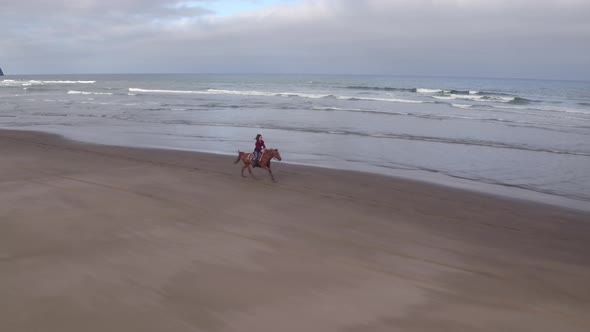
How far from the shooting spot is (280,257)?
6.07m

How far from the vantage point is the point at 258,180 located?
1090cm

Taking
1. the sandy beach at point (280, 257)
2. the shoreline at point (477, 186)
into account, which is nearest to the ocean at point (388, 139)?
the shoreline at point (477, 186)

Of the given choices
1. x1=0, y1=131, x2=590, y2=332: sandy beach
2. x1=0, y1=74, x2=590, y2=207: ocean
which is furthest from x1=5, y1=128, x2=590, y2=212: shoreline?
x1=0, y1=131, x2=590, y2=332: sandy beach

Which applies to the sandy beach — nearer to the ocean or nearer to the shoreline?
the shoreline

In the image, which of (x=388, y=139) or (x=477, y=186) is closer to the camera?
(x=477, y=186)

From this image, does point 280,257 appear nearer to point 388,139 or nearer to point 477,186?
point 477,186

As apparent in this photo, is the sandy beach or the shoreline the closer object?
the sandy beach

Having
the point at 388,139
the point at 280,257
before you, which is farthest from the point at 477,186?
the point at 388,139

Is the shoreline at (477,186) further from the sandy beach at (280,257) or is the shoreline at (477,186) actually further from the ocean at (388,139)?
the sandy beach at (280,257)

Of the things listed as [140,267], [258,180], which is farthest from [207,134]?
[140,267]

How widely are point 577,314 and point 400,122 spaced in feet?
64.3

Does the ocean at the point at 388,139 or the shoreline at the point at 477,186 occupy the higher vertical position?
the ocean at the point at 388,139

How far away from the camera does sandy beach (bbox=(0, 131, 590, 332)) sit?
4602 mm

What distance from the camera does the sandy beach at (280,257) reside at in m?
4.60
